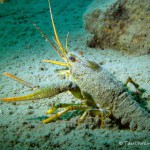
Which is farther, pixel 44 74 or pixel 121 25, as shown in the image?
pixel 121 25

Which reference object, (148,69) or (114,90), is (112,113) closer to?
(114,90)

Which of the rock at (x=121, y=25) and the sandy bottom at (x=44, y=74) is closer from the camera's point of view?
the sandy bottom at (x=44, y=74)

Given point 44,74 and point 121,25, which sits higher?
point 121,25

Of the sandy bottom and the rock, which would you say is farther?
the rock
